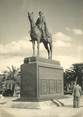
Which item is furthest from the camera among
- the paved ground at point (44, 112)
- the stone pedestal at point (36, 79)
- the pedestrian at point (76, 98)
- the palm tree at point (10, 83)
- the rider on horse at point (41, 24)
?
the palm tree at point (10, 83)

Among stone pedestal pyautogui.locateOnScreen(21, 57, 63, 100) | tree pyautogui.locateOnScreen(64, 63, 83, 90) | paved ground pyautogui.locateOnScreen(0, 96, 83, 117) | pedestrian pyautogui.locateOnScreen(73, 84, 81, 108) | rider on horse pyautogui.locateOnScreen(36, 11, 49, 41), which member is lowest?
paved ground pyautogui.locateOnScreen(0, 96, 83, 117)

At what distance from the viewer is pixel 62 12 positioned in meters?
9.83

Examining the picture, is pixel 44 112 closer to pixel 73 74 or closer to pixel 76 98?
pixel 76 98

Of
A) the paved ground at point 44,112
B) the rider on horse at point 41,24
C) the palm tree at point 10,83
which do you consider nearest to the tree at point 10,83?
the palm tree at point 10,83

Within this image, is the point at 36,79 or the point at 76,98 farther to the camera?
the point at 36,79

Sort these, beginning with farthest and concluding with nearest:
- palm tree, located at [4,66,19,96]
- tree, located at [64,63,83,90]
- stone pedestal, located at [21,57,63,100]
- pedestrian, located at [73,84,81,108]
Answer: tree, located at [64,63,83,90], palm tree, located at [4,66,19,96], stone pedestal, located at [21,57,63,100], pedestrian, located at [73,84,81,108]

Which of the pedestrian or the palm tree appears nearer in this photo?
the pedestrian

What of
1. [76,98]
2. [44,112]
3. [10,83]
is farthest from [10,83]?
[44,112]

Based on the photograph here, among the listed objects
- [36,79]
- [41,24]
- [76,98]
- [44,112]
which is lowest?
[44,112]

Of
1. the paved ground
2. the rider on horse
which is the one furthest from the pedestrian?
the rider on horse

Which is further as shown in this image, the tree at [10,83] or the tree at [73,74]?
the tree at [73,74]

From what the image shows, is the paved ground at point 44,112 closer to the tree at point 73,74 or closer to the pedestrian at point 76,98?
the pedestrian at point 76,98

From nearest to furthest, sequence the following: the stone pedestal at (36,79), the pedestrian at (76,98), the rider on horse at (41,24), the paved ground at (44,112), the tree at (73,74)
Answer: the paved ground at (44,112)
the pedestrian at (76,98)
the stone pedestal at (36,79)
the rider on horse at (41,24)
the tree at (73,74)

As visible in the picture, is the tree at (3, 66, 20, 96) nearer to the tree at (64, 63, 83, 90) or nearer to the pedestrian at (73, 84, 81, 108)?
the tree at (64, 63, 83, 90)
